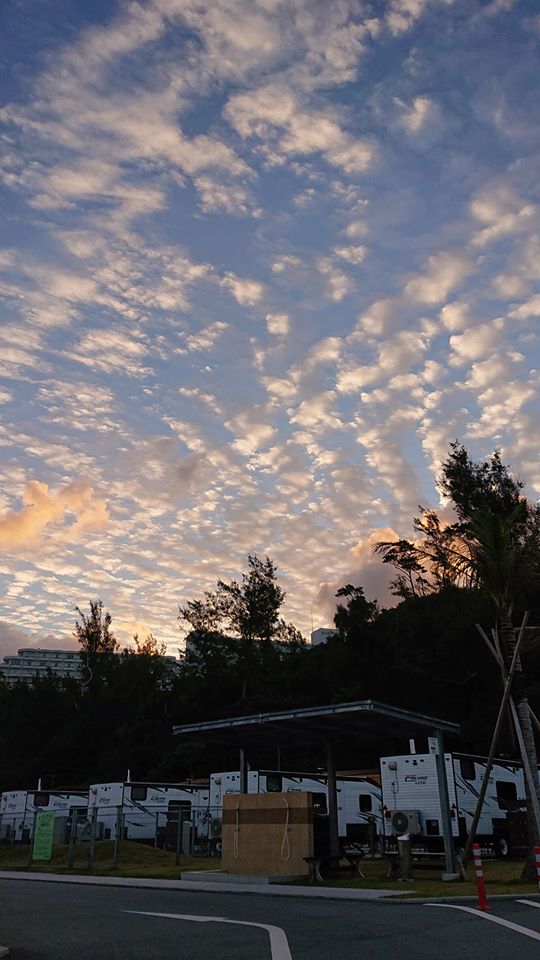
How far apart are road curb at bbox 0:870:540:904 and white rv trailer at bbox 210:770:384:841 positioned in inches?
426

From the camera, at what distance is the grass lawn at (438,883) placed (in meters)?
17.2

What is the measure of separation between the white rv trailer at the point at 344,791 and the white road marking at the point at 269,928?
20.3 meters

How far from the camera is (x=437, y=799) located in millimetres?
26250

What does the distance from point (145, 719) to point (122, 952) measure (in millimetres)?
65746

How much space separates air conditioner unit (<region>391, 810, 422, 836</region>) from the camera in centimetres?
2619

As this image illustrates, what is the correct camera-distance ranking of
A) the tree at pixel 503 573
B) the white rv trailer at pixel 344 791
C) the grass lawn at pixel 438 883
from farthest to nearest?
the white rv trailer at pixel 344 791, the tree at pixel 503 573, the grass lawn at pixel 438 883

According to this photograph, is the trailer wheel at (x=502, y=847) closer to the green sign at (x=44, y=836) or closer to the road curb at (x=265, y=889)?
the road curb at (x=265, y=889)

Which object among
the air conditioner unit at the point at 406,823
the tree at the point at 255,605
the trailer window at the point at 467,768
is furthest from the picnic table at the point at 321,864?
the tree at the point at 255,605

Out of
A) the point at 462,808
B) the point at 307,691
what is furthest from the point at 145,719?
the point at 462,808

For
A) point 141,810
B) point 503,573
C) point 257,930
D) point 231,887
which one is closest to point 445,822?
point 231,887

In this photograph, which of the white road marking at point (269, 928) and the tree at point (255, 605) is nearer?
the white road marking at point (269, 928)

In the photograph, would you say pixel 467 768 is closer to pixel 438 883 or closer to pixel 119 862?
pixel 438 883

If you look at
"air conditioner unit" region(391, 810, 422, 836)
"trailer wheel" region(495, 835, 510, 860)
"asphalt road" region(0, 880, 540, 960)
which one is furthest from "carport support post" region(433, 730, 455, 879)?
"trailer wheel" region(495, 835, 510, 860)

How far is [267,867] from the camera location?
22.6 metres
